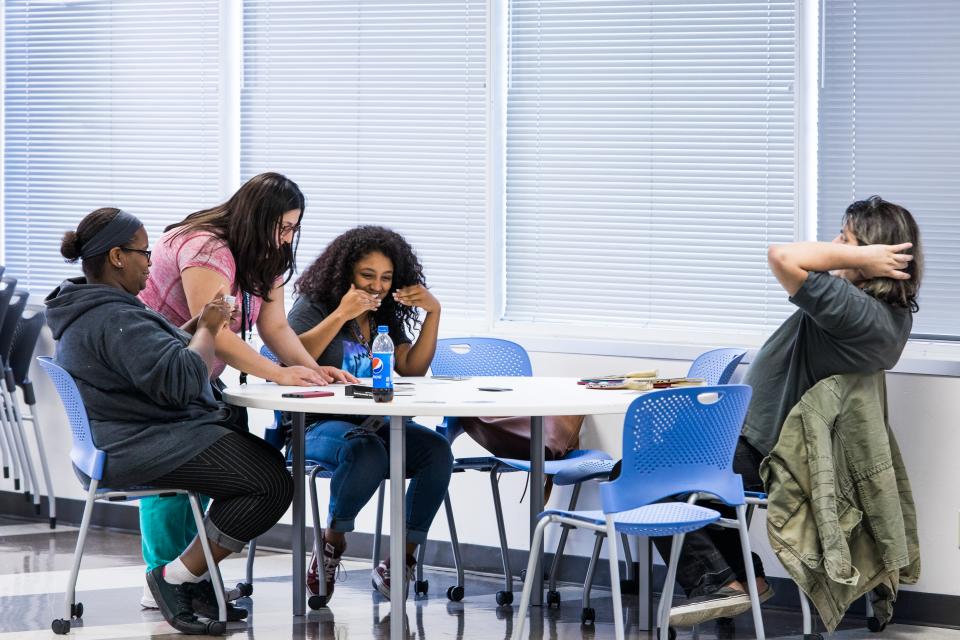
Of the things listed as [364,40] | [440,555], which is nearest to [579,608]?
[440,555]

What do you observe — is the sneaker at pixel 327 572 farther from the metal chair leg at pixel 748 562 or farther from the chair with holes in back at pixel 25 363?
the chair with holes in back at pixel 25 363

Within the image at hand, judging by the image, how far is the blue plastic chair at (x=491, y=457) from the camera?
15.1 ft

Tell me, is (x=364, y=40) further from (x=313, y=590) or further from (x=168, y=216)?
(x=313, y=590)

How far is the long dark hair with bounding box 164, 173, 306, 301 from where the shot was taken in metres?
4.22

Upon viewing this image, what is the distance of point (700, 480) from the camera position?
3.45 meters

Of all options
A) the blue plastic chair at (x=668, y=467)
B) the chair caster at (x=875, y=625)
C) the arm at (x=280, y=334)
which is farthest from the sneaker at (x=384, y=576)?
the chair caster at (x=875, y=625)

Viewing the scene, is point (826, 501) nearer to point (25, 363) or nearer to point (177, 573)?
point (177, 573)

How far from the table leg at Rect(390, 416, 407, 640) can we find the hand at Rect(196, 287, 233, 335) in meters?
0.65

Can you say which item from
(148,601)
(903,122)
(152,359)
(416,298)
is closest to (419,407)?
(152,359)

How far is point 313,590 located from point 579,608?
913mm

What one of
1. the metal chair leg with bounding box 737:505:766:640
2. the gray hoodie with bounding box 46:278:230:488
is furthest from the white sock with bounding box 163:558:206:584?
the metal chair leg with bounding box 737:505:766:640

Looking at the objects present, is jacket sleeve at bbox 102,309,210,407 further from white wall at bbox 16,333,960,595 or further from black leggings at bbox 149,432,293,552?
white wall at bbox 16,333,960,595

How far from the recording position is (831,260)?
394cm

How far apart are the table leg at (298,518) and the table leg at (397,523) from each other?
49cm
